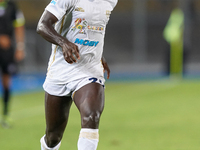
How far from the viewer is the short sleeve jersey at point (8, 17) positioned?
28.4ft

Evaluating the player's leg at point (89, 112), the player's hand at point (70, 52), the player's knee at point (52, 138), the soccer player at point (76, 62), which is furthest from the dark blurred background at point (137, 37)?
the player's hand at point (70, 52)

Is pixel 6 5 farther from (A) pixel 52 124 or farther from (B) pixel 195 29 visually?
(B) pixel 195 29

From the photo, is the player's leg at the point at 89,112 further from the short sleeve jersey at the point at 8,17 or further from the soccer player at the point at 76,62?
the short sleeve jersey at the point at 8,17

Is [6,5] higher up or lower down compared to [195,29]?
higher up

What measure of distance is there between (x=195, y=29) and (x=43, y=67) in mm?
8311

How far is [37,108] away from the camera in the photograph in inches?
417

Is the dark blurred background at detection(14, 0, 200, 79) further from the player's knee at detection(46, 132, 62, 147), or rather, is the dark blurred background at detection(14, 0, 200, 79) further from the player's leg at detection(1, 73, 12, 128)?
the player's knee at detection(46, 132, 62, 147)

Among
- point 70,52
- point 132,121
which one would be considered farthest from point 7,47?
point 70,52

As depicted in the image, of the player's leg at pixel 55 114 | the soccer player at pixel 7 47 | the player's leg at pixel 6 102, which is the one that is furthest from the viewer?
the soccer player at pixel 7 47

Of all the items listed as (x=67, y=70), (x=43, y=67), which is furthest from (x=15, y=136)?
(x=43, y=67)

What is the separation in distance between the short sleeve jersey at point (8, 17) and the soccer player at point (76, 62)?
425 centimetres

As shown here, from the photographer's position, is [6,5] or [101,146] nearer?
[101,146]

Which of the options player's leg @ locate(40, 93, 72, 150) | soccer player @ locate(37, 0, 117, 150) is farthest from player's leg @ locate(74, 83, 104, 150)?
player's leg @ locate(40, 93, 72, 150)

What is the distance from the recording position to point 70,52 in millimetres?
4070
